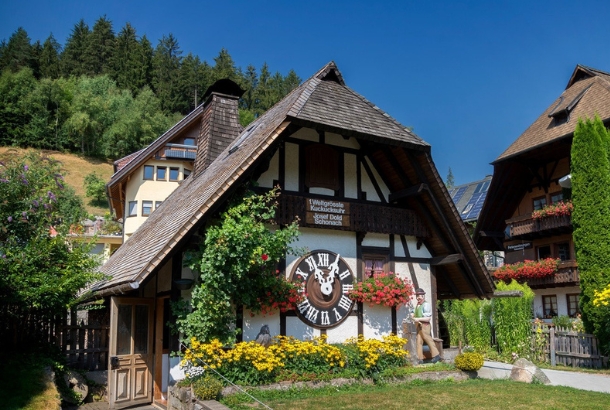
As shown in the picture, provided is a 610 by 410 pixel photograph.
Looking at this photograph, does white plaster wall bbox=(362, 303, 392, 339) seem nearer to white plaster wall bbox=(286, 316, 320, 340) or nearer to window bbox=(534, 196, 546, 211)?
white plaster wall bbox=(286, 316, 320, 340)

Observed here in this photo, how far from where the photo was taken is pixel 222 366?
10.8 m

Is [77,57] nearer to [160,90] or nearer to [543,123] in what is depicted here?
[160,90]

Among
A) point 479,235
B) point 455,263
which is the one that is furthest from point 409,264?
point 479,235

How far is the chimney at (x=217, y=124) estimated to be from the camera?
1912 cm

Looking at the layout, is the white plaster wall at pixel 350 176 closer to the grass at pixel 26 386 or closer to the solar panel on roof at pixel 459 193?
the grass at pixel 26 386

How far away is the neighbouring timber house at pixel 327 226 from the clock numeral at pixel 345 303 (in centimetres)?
2

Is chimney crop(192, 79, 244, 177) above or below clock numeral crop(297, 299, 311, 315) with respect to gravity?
above

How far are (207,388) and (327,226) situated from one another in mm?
4829

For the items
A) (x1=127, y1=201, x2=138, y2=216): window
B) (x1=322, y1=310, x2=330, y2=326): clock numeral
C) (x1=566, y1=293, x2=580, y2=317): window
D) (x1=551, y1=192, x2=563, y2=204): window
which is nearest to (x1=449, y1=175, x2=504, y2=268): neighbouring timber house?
(x1=551, y1=192, x2=563, y2=204): window

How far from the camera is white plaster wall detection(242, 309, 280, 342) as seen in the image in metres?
12.2

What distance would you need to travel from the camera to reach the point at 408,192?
14.4 meters

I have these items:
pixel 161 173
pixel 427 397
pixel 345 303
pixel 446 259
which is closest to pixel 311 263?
pixel 345 303

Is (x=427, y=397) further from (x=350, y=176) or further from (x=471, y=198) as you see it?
(x=471, y=198)

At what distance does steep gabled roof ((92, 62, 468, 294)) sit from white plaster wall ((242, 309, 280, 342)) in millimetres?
2510
